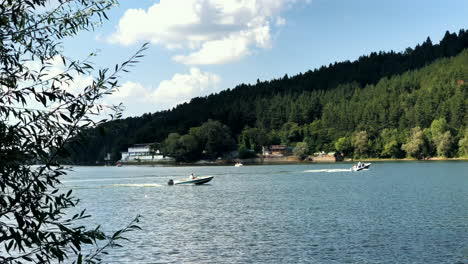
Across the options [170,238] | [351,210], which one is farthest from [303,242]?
[351,210]

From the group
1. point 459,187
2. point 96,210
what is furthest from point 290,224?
point 459,187

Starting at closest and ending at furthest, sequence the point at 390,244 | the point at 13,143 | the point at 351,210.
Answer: the point at 13,143 → the point at 390,244 → the point at 351,210

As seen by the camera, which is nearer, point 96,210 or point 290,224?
point 290,224

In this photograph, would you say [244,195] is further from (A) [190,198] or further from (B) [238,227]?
(B) [238,227]

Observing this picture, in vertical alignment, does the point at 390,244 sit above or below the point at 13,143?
below

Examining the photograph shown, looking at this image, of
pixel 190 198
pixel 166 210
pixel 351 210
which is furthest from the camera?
pixel 190 198

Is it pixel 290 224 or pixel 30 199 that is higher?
pixel 30 199

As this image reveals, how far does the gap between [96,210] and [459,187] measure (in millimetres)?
47365

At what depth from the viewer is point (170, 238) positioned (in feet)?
126

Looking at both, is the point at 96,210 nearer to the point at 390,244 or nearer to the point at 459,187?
the point at 390,244

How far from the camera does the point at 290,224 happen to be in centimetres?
4388

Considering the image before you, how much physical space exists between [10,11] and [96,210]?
53.9 metres

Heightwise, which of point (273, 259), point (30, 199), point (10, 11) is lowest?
point (273, 259)

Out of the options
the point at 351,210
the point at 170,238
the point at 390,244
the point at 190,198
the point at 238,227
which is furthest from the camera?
the point at 190,198
